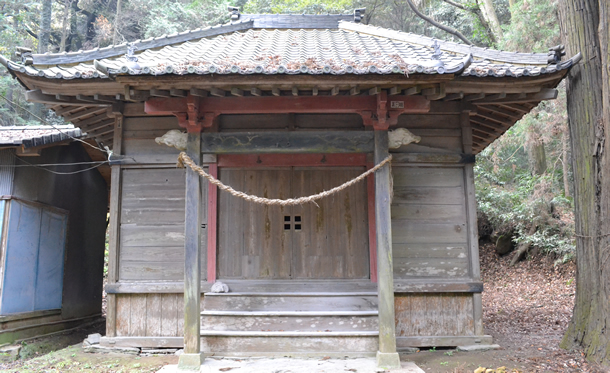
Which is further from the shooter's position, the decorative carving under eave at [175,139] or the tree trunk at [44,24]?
the tree trunk at [44,24]

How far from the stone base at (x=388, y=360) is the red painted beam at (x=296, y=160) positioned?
278 cm

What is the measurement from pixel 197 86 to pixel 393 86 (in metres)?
2.23

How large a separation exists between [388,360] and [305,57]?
13.5 ft

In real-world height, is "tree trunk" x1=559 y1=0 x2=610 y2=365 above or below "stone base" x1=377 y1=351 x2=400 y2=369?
above

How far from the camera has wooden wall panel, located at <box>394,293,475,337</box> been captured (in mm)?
6285

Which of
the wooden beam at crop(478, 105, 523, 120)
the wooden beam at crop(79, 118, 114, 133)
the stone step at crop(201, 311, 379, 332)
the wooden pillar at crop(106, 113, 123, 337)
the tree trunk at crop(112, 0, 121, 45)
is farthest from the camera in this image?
the tree trunk at crop(112, 0, 121, 45)

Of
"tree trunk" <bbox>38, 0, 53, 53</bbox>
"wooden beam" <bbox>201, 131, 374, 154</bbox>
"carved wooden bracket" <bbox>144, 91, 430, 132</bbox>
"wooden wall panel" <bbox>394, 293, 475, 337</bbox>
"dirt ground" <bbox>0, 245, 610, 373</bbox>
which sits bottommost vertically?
"dirt ground" <bbox>0, 245, 610, 373</bbox>

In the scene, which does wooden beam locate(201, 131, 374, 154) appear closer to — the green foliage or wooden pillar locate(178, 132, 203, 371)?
wooden pillar locate(178, 132, 203, 371)

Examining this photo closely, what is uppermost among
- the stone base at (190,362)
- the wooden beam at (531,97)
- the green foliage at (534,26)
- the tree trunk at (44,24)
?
the tree trunk at (44,24)

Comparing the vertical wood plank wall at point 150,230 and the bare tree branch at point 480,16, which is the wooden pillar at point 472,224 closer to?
the vertical wood plank wall at point 150,230

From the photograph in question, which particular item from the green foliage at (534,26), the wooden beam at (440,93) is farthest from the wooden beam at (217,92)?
the green foliage at (534,26)

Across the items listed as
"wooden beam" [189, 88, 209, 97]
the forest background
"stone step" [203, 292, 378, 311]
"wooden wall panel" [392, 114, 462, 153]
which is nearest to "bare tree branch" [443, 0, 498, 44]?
the forest background

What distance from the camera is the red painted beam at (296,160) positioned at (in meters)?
6.73

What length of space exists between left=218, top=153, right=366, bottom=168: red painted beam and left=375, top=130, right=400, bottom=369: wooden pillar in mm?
1291
